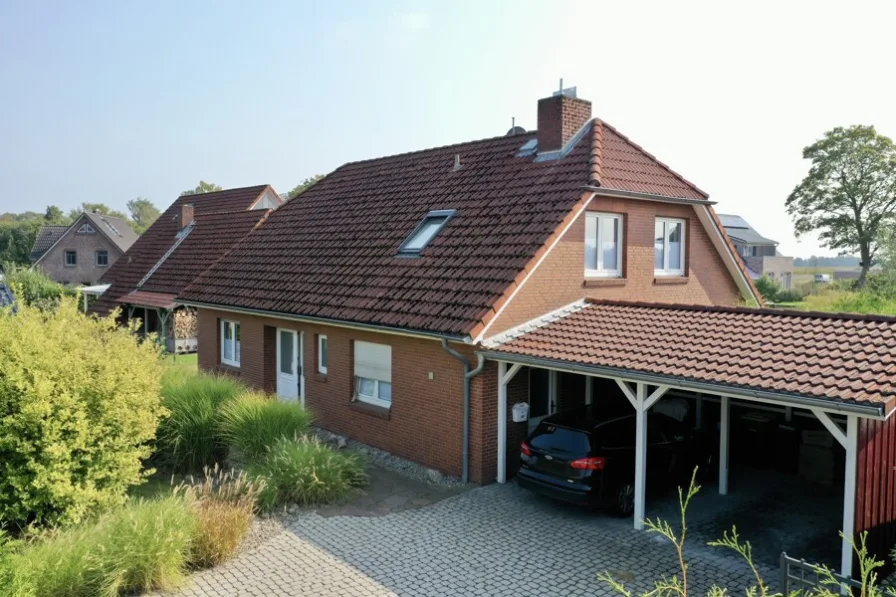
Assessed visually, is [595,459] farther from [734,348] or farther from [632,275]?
[632,275]

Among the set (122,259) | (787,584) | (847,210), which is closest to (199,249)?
(122,259)

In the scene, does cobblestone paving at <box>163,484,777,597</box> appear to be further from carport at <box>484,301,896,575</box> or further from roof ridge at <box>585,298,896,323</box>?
roof ridge at <box>585,298,896,323</box>

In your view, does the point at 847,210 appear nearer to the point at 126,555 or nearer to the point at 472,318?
the point at 472,318

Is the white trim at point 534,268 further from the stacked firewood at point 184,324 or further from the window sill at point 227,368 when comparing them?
the stacked firewood at point 184,324

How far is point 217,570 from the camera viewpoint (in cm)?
902

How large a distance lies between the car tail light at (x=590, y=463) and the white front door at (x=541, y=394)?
112 inches

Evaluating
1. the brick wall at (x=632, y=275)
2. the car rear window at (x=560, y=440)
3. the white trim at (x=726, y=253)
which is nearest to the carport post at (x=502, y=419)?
the brick wall at (x=632, y=275)

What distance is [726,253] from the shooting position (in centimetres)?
1769

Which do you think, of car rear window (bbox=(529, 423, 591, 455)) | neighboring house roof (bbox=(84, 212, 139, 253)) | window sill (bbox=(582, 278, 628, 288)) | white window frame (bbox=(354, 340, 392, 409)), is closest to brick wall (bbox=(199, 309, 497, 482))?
white window frame (bbox=(354, 340, 392, 409))

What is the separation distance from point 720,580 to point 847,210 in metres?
60.1

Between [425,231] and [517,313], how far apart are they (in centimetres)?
403

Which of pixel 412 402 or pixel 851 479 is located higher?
pixel 851 479

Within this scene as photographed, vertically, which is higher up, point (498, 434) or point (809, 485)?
point (498, 434)

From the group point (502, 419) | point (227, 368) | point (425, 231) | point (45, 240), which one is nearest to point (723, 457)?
point (502, 419)
